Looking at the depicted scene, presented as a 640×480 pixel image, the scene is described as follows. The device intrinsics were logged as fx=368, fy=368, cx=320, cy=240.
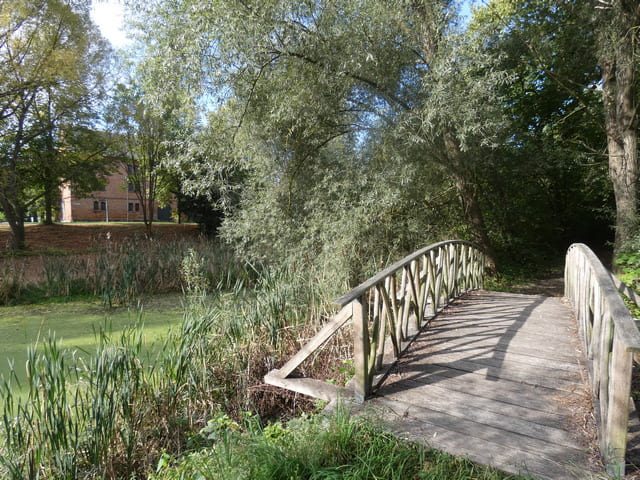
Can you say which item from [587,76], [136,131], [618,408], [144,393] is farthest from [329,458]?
[136,131]

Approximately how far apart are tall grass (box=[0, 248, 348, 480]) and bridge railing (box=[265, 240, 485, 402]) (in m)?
0.60

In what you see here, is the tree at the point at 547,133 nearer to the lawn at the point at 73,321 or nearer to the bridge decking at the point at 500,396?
the bridge decking at the point at 500,396

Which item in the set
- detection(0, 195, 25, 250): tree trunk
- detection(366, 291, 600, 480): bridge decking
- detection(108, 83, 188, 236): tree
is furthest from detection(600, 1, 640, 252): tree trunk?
detection(0, 195, 25, 250): tree trunk

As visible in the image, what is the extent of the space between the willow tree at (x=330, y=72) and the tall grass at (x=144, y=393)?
320 cm

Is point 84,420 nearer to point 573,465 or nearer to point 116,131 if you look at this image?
point 573,465

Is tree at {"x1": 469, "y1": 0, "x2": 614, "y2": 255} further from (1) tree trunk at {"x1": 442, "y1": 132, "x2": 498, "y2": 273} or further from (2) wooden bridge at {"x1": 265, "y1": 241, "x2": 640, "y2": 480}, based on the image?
(2) wooden bridge at {"x1": 265, "y1": 241, "x2": 640, "y2": 480}

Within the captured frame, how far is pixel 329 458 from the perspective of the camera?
1886 mm

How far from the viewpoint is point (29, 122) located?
1259 centimetres

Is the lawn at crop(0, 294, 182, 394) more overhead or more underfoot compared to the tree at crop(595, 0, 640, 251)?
more underfoot

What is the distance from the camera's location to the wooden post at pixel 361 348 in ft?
7.75

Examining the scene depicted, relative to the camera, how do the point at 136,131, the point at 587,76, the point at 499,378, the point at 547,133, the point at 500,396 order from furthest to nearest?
the point at 136,131, the point at 587,76, the point at 547,133, the point at 499,378, the point at 500,396

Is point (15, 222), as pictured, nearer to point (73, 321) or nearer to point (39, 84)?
point (39, 84)

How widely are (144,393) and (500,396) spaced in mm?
2493

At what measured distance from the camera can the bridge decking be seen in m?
1.83
